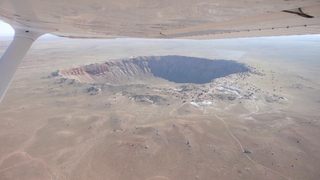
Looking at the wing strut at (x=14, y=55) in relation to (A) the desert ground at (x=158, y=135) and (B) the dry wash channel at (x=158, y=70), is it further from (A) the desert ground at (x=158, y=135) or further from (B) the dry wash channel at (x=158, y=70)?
(B) the dry wash channel at (x=158, y=70)

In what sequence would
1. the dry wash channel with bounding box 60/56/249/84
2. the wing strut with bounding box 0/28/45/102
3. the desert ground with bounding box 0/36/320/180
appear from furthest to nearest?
the dry wash channel with bounding box 60/56/249/84 < the desert ground with bounding box 0/36/320/180 < the wing strut with bounding box 0/28/45/102

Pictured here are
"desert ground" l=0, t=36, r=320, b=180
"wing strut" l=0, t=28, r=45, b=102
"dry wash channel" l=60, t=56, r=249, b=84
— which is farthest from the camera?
"dry wash channel" l=60, t=56, r=249, b=84

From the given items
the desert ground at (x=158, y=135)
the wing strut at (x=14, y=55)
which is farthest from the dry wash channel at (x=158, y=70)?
the wing strut at (x=14, y=55)

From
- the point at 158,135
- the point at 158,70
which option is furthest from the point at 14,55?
the point at 158,70

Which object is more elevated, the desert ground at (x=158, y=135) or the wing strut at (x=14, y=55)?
the wing strut at (x=14, y=55)

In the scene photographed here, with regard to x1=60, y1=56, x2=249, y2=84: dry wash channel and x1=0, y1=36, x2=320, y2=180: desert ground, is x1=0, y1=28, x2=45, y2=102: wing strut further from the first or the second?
x1=60, y1=56, x2=249, y2=84: dry wash channel

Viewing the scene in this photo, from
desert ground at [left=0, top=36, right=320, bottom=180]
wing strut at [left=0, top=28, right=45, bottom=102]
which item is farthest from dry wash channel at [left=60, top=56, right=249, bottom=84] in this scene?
wing strut at [left=0, top=28, right=45, bottom=102]

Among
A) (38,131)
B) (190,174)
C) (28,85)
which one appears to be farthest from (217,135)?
(28,85)
